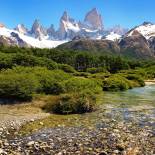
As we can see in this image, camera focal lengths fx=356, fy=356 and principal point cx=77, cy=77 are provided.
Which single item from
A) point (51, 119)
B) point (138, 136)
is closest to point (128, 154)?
point (138, 136)

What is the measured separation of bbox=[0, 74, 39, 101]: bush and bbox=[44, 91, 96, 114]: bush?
203 inches

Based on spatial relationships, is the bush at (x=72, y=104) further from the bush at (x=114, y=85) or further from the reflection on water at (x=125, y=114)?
the bush at (x=114, y=85)

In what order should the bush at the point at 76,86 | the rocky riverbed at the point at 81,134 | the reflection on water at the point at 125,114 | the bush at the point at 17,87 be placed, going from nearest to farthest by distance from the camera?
the rocky riverbed at the point at 81,134 → the reflection on water at the point at 125,114 → the bush at the point at 17,87 → the bush at the point at 76,86

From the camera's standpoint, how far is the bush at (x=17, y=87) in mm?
48938

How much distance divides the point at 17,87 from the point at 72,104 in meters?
9.97

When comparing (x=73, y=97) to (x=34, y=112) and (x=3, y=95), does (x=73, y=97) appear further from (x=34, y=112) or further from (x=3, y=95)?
(x=3, y=95)

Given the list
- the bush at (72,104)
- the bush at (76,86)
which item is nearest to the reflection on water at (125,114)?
the bush at (72,104)

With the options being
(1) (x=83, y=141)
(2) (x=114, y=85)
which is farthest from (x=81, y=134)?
(2) (x=114, y=85)

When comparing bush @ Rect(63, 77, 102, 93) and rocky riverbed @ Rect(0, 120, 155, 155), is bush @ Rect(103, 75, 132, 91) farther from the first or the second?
rocky riverbed @ Rect(0, 120, 155, 155)

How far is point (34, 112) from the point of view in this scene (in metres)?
42.8

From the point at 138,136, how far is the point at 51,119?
11.2 meters

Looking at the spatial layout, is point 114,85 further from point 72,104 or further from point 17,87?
point 72,104

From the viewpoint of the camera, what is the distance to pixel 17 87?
49.3m

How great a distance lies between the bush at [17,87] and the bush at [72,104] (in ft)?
16.9
